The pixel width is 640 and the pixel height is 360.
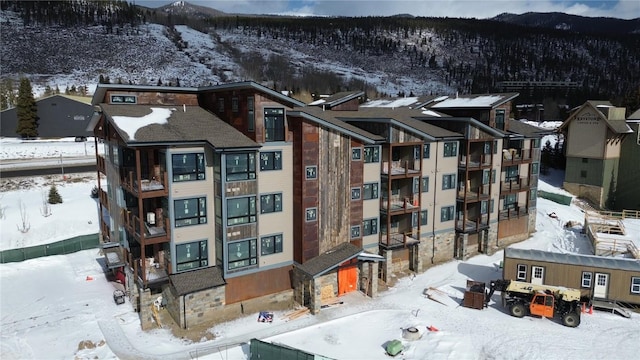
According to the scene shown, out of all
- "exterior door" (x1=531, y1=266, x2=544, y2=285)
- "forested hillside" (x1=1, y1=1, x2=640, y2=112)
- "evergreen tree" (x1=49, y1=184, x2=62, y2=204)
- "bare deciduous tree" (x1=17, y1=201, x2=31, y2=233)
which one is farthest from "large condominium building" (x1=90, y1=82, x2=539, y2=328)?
"forested hillside" (x1=1, y1=1, x2=640, y2=112)

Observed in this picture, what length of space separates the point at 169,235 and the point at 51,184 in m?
33.9

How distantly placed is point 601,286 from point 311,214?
1901 centimetres

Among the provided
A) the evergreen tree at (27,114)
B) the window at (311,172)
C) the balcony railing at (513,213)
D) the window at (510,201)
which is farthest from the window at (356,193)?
the evergreen tree at (27,114)

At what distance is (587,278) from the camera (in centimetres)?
2780

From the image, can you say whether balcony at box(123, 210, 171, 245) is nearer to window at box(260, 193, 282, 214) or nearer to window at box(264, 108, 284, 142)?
window at box(260, 193, 282, 214)

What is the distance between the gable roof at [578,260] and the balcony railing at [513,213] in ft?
33.3

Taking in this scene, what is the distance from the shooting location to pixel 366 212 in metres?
31.7

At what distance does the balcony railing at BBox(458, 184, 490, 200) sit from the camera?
36.8m

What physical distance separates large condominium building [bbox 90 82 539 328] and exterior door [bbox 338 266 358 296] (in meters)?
0.10

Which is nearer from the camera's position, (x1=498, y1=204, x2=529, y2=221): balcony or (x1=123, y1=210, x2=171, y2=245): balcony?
(x1=123, y1=210, x2=171, y2=245): balcony

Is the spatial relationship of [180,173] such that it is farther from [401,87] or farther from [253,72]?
[401,87]

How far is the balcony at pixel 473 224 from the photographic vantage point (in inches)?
1439

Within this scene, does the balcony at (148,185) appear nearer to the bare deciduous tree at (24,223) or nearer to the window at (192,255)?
the window at (192,255)

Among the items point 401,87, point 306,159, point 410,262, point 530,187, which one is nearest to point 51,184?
point 306,159
